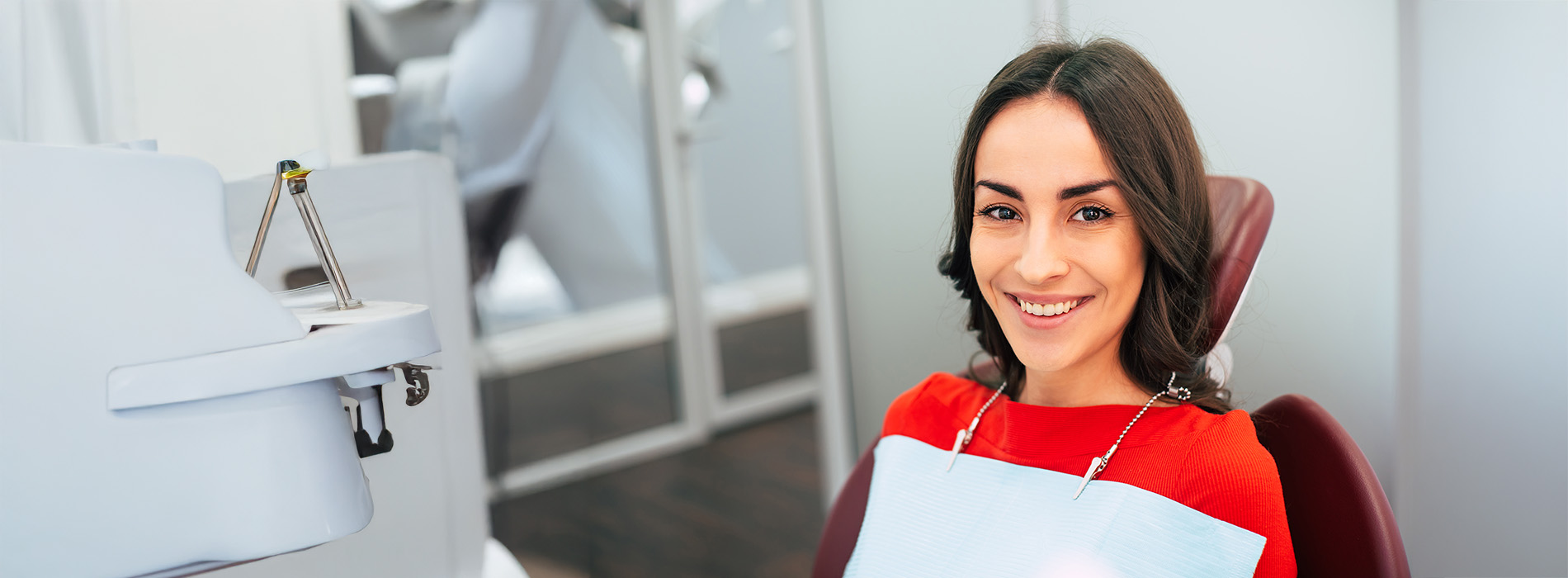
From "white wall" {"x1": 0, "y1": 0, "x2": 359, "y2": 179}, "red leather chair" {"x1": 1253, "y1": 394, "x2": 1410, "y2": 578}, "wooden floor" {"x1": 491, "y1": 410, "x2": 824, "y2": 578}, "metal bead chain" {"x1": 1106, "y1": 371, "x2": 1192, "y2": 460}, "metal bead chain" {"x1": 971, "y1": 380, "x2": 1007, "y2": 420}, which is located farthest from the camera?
"wooden floor" {"x1": 491, "y1": 410, "x2": 824, "y2": 578}

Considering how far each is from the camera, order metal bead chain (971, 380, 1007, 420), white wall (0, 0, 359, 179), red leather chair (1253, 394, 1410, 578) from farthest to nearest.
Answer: white wall (0, 0, 359, 179), metal bead chain (971, 380, 1007, 420), red leather chair (1253, 394, 1410, 578)

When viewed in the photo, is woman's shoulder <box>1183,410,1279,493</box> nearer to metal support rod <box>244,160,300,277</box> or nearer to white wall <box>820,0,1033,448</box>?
white wall <box>820,0,1033,448</box>

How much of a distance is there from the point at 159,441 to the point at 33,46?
27.2 inches

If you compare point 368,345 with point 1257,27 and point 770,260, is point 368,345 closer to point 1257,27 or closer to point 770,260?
point 1257,27

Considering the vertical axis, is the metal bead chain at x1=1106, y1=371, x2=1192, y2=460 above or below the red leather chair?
above

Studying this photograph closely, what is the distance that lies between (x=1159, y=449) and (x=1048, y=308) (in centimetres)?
15

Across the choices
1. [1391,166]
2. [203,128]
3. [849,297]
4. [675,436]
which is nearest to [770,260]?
[675,436]

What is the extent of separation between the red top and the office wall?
0.66ft

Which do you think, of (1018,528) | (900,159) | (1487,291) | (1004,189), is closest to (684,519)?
(900,159)

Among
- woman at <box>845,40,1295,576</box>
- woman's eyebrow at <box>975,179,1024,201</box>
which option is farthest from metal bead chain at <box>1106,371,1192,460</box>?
woman's eyebrow at <box>975,179,1024,201</box>

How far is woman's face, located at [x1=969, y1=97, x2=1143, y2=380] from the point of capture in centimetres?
79

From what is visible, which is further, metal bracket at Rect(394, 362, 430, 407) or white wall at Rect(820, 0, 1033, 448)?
white wall at Rect(820, 0, 1033, 448)

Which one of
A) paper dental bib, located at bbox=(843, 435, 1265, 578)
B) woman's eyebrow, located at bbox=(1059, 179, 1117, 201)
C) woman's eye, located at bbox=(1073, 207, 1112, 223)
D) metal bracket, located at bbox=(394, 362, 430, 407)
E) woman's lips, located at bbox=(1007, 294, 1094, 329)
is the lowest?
paper dental bib, located at bbox=(843, 435, 1265, 578)

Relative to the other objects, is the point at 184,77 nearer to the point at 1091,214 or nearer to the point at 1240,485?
the point at 1091,214
